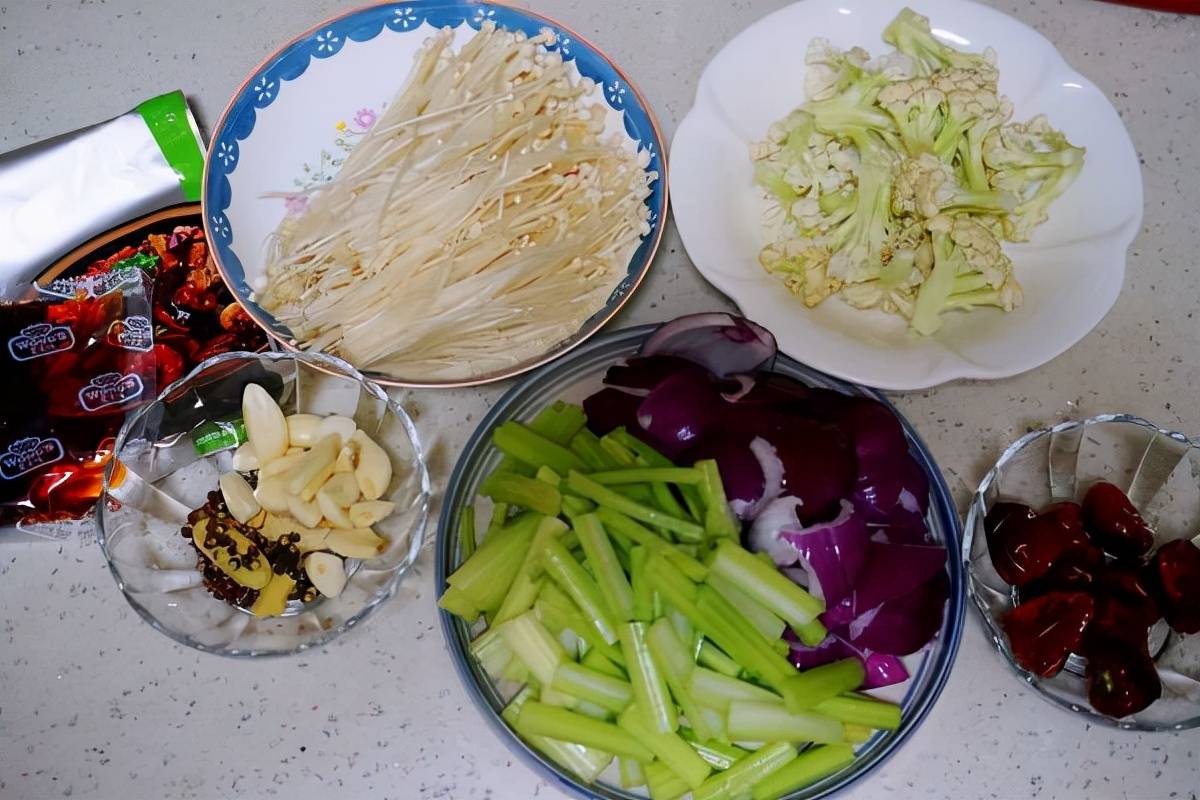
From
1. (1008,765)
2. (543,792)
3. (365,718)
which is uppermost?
(365,718)

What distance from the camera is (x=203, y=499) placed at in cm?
131

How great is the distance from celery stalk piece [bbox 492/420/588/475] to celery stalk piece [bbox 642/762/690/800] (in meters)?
0.38

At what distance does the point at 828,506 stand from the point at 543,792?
1.90 ft

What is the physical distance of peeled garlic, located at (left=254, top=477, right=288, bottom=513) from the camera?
1198 mm

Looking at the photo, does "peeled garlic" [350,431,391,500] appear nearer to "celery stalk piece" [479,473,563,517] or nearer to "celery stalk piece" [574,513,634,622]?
"celery stalk piece" [479,473,563,517]

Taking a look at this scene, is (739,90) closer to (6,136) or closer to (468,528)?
(468,528)

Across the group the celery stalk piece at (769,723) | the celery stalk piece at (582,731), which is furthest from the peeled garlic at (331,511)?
the celery stalk piece at (769,723)

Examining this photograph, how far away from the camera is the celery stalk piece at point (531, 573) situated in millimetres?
1097

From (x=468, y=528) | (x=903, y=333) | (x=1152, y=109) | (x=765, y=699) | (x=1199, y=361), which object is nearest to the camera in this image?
(x=765, y=699)

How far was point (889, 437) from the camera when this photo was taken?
3.69 feet

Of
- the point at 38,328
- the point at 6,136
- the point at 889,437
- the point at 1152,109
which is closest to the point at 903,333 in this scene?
the point at 889,437

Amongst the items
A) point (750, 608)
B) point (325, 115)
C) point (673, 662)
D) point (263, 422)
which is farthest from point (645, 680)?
point (325, 115)

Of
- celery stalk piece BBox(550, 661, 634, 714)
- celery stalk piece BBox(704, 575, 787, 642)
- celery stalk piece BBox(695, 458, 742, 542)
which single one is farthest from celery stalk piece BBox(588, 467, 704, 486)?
celery stalk piece BBox(550, 661, 634, 714)

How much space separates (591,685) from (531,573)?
151 mm
